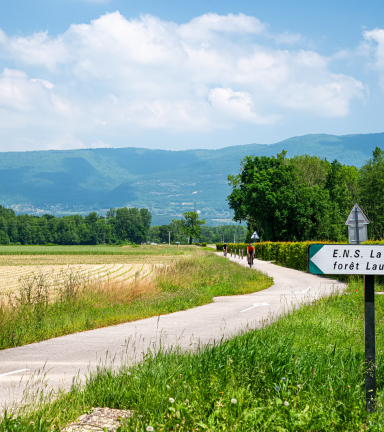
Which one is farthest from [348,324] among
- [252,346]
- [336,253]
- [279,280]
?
[279,280]

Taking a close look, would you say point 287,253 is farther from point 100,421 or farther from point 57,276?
point 100,421

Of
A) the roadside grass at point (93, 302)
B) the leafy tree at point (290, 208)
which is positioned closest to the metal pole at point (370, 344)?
the roadside grass at point (93, 302)

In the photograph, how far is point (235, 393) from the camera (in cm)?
473

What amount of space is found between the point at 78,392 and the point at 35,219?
661 ft

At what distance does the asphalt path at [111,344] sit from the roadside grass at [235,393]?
0.38 metres

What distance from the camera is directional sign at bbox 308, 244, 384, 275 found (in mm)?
4773

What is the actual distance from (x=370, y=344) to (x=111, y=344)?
19.0ft

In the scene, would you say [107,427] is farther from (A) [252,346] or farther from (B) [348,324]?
(B) [348,324]

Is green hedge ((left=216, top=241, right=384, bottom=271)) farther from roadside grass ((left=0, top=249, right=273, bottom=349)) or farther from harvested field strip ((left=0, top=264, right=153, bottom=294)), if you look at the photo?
harvested field strip ((left=0, top=264, right=153, bottom=294))

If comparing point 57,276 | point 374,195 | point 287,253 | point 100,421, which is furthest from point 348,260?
point 374,195

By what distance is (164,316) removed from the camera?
13.5m

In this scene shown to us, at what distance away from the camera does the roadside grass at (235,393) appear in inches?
166

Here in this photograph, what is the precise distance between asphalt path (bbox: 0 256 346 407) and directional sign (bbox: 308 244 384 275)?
7.26 ft

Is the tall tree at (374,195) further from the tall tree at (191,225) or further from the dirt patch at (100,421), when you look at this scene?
the tall tree at (191,225)
